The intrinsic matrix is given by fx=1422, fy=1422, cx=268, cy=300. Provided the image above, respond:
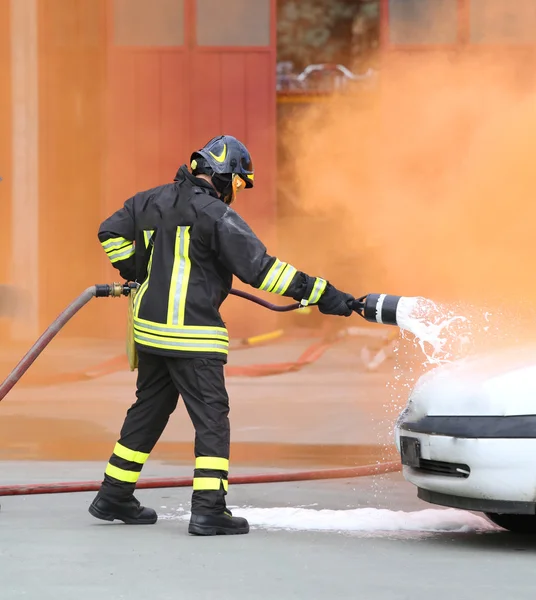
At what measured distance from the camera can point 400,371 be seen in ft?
45.2

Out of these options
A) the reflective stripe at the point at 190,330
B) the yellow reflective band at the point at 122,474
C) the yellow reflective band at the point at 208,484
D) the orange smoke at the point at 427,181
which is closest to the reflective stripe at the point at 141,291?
the reflective stripe at the point at 190,330

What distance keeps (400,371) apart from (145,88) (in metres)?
6.47

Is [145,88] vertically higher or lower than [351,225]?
higher

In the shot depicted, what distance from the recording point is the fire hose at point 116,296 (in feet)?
19.1

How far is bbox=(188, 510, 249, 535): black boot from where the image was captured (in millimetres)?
5617

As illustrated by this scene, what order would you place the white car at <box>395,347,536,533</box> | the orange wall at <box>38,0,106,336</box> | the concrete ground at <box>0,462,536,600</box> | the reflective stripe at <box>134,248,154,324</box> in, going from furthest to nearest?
the orange wall at <box>38,0,106,336</box> < the reflective stripe at <box>134,248,154,324</box> < the white car at <box>395,347,536,533</box> < the concrete ground at <box>0,462,536,600</box>

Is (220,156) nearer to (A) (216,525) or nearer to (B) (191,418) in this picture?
(B) (191,418)

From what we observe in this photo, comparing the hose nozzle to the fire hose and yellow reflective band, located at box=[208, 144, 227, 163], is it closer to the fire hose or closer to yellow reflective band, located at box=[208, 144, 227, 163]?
the fire hose

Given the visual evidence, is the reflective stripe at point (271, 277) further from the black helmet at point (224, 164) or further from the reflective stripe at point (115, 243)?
the reflective stripe at point (115, 243)

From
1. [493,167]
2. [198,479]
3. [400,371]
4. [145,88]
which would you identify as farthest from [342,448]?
[145,88]

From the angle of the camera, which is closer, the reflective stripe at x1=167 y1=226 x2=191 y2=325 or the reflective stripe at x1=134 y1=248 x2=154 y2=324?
the reflective stripe at x1=167 y1=226 x2=191 y2=325

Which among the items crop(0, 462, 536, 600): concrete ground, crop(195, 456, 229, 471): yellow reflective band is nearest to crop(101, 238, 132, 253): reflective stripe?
crop(195, 456, 229, 471): yellow reflective band

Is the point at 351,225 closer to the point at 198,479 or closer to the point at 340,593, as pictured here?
the point at 198,479

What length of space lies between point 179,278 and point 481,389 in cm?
133
